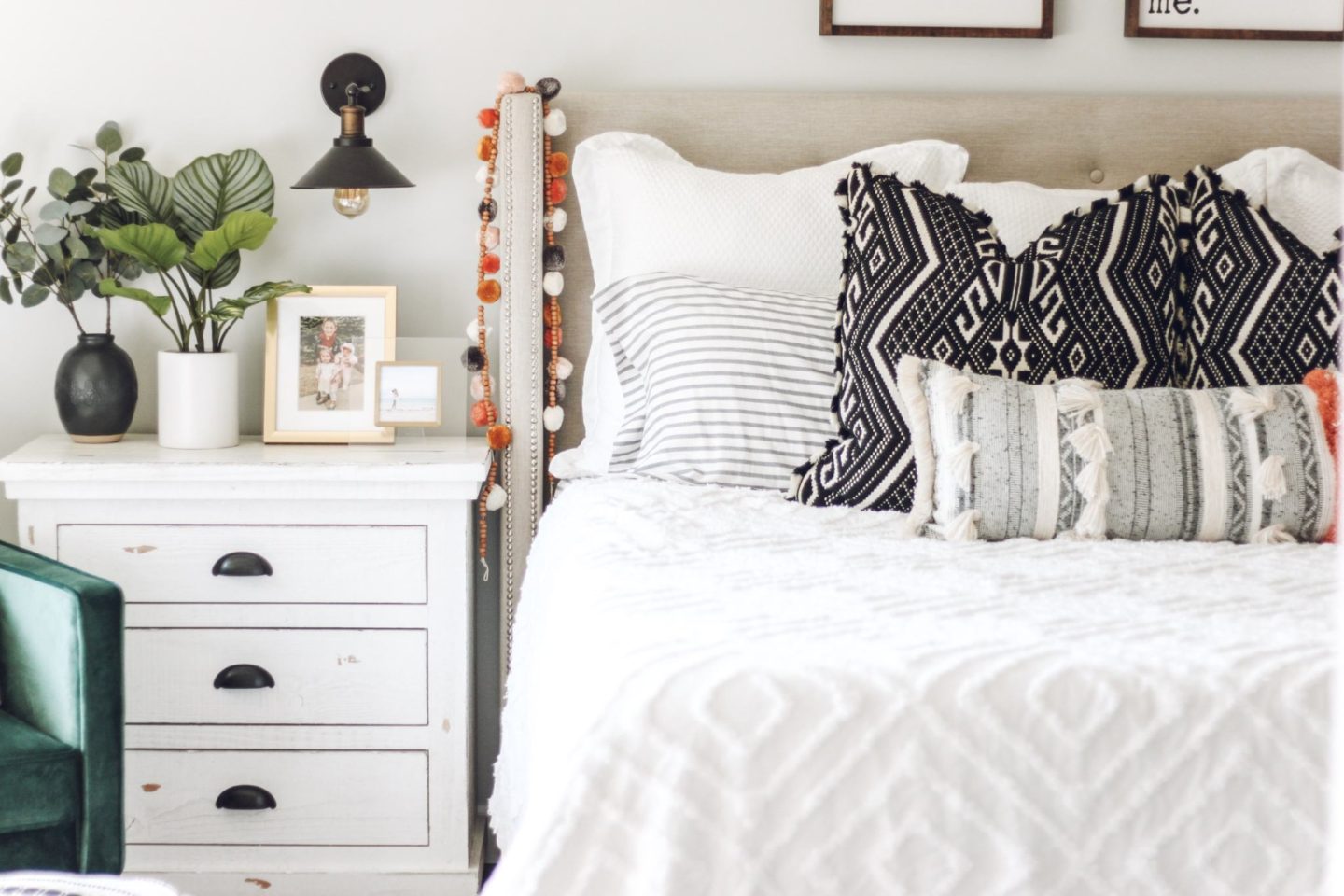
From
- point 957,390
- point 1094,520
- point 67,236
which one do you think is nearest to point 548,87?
point 67,236

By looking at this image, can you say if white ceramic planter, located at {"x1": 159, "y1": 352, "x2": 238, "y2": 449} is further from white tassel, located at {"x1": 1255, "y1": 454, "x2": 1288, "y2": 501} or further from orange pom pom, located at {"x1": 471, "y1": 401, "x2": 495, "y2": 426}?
white tassel, located at {"x1": 1255, "y1": 454, "x2": 1288, "y2": 501}

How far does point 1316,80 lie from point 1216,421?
108 cm

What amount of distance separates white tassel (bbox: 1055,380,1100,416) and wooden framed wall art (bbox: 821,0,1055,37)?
94cm

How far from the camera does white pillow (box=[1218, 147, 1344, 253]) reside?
2.05 metres

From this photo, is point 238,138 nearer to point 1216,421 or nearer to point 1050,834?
point 1216,421

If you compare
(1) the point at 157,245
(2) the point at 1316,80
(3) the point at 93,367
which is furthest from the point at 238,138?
(2) the point at 1316,80

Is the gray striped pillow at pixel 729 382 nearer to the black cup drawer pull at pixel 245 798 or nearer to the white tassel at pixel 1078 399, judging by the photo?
the white tassel at pixel 1078 399

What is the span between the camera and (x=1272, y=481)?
160cm

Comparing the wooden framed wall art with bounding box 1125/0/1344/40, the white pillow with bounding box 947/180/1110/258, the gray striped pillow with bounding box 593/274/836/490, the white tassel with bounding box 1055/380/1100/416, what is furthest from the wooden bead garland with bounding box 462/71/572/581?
the wooden framed wall art with bounding box 1125/0/1344/40

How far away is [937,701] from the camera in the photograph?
1.02 m

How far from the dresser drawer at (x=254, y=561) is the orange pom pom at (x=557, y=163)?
2.18 feet

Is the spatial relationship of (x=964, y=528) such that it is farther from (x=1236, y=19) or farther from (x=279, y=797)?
(x=1236, y=19)

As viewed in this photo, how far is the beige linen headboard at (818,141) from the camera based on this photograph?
223 cm

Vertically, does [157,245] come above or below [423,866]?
above
